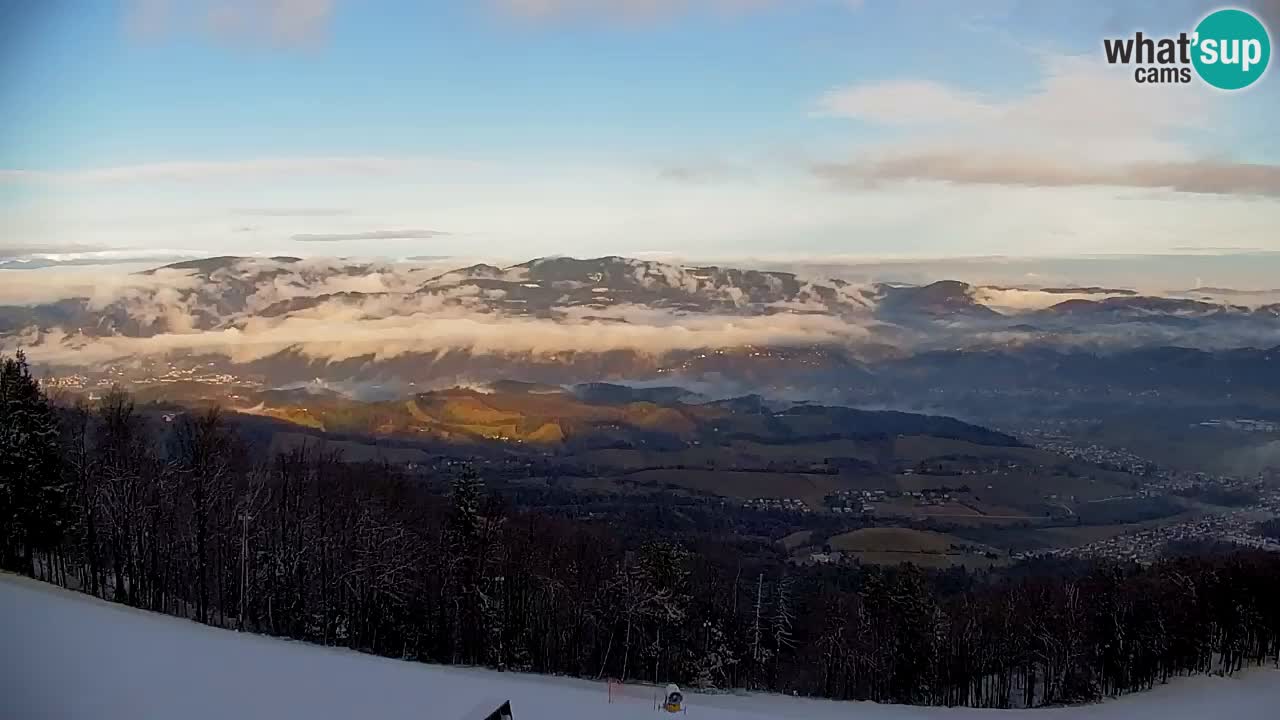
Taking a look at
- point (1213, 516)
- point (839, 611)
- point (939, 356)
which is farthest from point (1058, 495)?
point (839, 611)

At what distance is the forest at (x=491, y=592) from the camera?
1004 inches

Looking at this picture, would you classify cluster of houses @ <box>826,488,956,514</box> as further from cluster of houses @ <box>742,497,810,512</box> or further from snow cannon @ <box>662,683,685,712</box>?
snow cannon @ <box>662,683,685,712</box>

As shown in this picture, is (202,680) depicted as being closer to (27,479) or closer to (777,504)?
(27,479)

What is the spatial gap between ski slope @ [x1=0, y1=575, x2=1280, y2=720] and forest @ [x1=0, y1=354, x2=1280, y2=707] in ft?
24.0

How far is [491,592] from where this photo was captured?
1093 inches

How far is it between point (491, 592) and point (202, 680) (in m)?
15.3

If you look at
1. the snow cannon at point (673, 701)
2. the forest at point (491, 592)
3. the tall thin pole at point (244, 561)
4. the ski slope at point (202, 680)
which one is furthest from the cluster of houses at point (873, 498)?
the snow cannon at point (673, 701)

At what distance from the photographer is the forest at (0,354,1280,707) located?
83.7ft

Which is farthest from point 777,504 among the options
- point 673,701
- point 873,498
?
point 673,701

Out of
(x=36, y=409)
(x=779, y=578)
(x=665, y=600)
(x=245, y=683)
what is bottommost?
(x=779, y=578)

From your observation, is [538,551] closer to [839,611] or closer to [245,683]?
[839,611]

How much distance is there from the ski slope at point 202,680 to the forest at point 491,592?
288 inches

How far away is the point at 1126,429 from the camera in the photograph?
321ft

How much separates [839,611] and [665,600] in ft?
28.3
